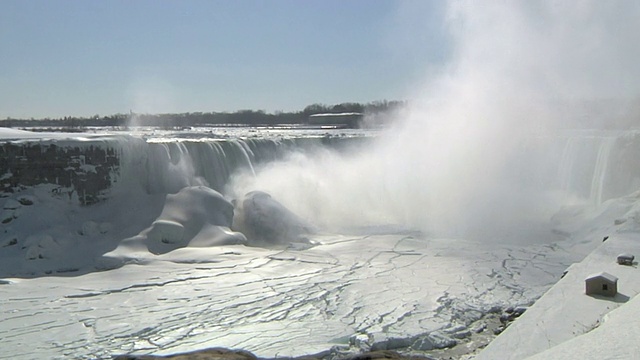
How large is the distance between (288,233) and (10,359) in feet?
29.1

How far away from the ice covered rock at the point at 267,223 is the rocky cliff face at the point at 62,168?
3713 millimetres

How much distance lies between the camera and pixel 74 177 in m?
15.8

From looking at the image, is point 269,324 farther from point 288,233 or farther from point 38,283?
point 288,233

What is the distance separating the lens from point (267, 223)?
16.3 m

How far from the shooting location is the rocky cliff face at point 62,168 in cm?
1503

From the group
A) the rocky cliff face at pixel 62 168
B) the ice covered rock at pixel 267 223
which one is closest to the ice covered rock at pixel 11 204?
the rocky cliff face at pixel 62 168

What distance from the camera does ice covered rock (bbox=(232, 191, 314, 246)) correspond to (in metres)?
15.9

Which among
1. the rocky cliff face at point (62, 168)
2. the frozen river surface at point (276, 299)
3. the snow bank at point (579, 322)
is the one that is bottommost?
the frozen river surface at point (276, 299)

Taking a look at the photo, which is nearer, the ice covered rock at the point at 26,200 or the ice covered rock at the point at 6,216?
the ice covered rock at the point at 6,216

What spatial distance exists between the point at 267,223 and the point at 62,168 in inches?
215

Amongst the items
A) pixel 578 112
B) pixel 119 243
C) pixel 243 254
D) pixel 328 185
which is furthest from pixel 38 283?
pixel 578 112

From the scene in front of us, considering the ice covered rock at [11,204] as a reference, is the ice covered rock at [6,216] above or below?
below

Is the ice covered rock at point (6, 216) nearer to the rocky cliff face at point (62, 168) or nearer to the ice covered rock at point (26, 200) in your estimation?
the ice covered rock at point (26, 200)

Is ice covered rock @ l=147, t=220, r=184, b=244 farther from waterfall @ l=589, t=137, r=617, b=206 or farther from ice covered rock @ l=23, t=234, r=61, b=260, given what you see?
waterfall @ l=589, t=137, r=617, b=206
